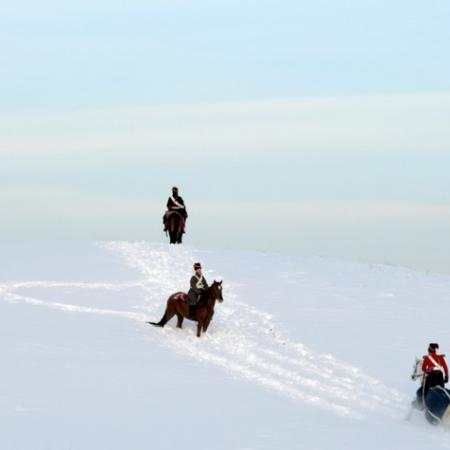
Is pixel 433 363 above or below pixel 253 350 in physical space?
above

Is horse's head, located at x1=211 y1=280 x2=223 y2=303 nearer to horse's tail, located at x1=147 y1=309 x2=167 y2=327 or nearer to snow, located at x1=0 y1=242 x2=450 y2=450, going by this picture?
snow, located at x1=0 y1=242 x2=450 y2=450

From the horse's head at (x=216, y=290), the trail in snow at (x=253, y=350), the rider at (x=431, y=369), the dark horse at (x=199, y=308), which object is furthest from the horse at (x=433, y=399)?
the dark horse at (x=199, y=308)

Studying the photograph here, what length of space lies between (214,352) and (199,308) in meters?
1.73

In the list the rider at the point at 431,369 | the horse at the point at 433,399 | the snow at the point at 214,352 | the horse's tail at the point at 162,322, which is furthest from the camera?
the horse's tail at the point at 162,322

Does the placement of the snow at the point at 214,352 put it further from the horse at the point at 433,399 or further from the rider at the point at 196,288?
the rider at the point at 196,288

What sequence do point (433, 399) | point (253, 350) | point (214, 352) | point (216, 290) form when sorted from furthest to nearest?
1. point (216, 290)
2. point (253, 350)
3. point (214, 352)
4. point (433, 399)

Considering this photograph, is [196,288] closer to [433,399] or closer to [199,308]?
[199,308]

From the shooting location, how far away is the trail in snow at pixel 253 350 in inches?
833

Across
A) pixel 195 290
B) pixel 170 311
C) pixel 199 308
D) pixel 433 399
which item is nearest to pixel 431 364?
pixel 433 399

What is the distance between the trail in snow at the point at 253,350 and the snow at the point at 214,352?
1.9 inches

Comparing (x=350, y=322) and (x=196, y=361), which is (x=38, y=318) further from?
(x=350, y=322)

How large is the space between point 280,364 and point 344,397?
2.75 m

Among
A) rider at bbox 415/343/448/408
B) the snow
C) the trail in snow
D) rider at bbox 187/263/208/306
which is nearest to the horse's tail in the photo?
the trail in snow

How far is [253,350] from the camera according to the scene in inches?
976
